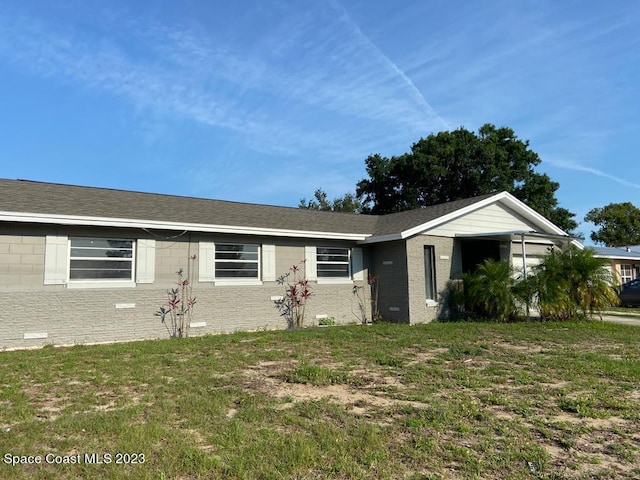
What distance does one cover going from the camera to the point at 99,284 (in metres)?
10.4

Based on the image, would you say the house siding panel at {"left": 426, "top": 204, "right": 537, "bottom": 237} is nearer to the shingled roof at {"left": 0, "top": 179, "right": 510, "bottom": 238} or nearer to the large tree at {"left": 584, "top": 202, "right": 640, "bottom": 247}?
the shingled roof at {"left": 0, "top": 179, "right": 510, "bottom": 238}

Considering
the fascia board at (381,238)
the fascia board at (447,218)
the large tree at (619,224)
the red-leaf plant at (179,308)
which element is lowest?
the red-leaf plant at (179,308)

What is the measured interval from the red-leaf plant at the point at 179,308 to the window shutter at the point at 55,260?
7.58 feet

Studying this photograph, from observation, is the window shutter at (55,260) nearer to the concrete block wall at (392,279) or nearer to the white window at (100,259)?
the white window at (100,259)

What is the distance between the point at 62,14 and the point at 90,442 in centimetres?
966

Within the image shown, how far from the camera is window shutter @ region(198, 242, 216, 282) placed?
1183 centimetres

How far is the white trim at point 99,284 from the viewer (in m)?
10.0

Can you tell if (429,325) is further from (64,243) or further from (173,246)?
(64,243)

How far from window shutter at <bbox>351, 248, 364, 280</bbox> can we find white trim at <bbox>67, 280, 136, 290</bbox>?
6.91 m

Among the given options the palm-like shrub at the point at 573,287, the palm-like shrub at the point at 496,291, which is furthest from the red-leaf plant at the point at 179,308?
the palm-like shrub at the point at 573,287

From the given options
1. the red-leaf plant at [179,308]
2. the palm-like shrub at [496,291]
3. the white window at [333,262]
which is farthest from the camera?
the white window at [333,262]

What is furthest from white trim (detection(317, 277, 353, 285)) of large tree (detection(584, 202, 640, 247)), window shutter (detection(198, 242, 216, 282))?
large tree (detection(584, 202, 640, 247))

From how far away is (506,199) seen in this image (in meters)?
16.3

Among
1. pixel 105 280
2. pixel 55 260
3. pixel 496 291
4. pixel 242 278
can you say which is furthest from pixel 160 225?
pixel 496 291
